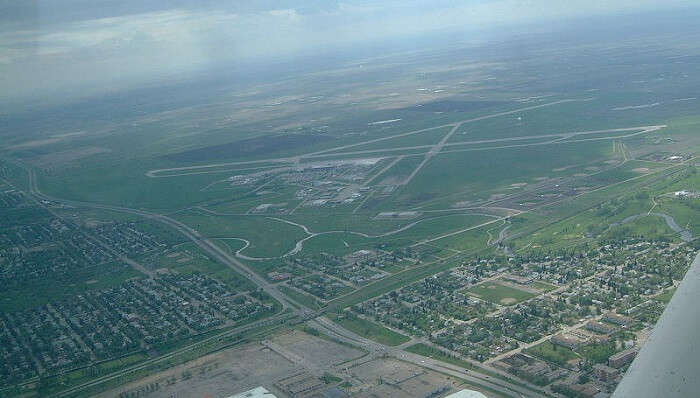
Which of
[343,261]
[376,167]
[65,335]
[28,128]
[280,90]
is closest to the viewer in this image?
[65,335]

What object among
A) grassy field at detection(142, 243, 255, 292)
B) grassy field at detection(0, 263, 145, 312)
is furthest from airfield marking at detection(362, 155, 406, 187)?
grassy field at detection(0, 263, 145, 312)

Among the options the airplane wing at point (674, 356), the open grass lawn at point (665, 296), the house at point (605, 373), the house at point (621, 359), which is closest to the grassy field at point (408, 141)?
the open grass lawn at point (665, 296)

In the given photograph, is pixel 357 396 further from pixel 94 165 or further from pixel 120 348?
pixel 94 165

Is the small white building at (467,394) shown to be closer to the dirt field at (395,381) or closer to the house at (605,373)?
the dirt field at (395,381)

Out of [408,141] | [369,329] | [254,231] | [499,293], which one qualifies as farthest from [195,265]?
[408,141]

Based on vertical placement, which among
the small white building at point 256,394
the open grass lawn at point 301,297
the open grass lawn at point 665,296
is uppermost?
the small white building at point 256,394

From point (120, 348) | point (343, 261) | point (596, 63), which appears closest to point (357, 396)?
point (120, 348)
